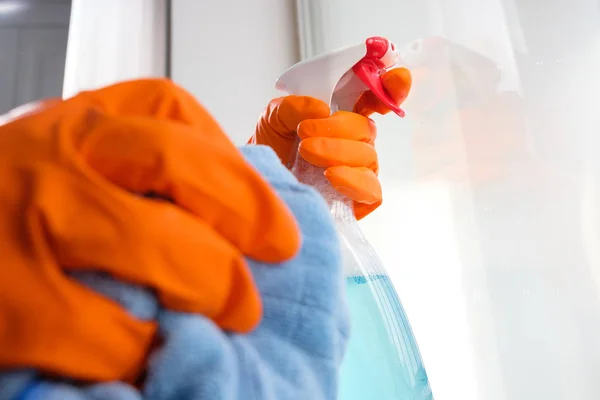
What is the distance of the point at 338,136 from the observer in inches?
17.3

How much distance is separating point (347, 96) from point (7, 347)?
0.37 meters

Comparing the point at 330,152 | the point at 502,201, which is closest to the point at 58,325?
the point at 330,152

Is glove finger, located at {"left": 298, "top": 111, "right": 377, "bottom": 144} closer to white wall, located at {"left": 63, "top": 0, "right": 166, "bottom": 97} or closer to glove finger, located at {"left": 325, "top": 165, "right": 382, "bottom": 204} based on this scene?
glove finger, located at {"left": 325, "top": 165, "right": 382, "bottom": 204}

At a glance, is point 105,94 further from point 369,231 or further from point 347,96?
→ point 369,231

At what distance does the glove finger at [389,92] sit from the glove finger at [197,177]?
27cm

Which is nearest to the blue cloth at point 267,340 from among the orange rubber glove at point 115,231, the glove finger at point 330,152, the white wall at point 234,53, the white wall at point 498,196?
the orange rubber glove at point 115,231

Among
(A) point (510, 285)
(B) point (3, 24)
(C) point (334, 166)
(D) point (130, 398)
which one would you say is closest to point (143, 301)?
(D) point (130, 398)

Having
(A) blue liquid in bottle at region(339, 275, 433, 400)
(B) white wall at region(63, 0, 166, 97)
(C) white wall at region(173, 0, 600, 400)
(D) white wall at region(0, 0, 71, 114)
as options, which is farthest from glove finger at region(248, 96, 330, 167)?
(D) white wall at region(0, 0, 71, 114)

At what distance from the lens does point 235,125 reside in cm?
80

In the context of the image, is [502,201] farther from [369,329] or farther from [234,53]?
[234,53]

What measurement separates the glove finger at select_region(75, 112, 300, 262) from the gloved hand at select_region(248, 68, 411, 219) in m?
0.20

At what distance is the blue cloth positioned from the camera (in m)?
0.19

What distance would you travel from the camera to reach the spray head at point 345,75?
455 mm

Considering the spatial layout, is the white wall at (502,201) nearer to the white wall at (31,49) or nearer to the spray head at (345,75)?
the spray head at (345,75)
